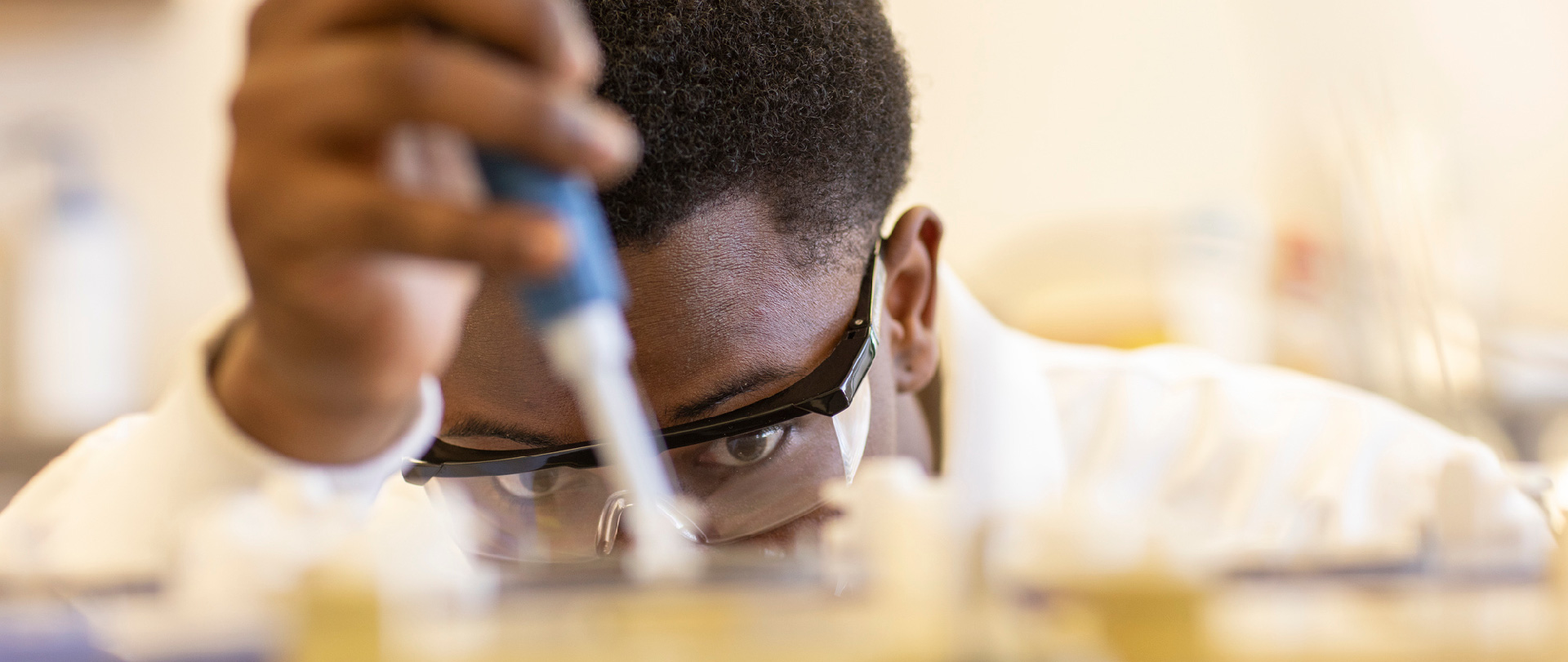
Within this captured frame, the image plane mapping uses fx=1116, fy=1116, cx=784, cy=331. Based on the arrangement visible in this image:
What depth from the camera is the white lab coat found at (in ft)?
2.46

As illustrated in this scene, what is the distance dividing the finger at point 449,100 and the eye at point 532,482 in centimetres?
45

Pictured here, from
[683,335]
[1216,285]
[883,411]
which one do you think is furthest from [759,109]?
[1216,285]

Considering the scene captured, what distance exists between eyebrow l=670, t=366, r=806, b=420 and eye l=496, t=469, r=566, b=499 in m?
0.10

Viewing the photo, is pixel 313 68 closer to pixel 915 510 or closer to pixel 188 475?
pixel 915 510

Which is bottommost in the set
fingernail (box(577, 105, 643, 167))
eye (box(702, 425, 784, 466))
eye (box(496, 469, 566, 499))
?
eye (box(496, 469, 566, 499))

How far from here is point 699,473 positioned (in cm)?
81

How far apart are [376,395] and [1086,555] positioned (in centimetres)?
34

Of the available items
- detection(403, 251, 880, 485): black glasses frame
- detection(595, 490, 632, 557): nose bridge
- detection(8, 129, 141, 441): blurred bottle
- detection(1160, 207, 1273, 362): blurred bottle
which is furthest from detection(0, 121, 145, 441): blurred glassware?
detection(1160, 207, 1273, 362): blurred bottle

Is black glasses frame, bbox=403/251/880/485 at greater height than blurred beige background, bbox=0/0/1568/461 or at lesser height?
greater

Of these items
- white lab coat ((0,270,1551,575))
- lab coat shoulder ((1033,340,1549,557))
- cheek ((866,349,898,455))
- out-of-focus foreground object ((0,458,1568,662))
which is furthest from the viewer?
lab coat shoulder ((1033,340,1549,557))

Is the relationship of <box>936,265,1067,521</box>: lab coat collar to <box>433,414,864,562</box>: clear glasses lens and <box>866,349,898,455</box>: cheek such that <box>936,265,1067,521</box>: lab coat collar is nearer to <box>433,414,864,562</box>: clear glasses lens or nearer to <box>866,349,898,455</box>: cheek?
<box>866,349,898,455</box>: cheek

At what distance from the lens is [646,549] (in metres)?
0.40

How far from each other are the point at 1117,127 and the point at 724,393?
124 cm

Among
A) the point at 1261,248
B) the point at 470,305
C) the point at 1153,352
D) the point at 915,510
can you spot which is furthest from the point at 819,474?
the point at 1261,248
